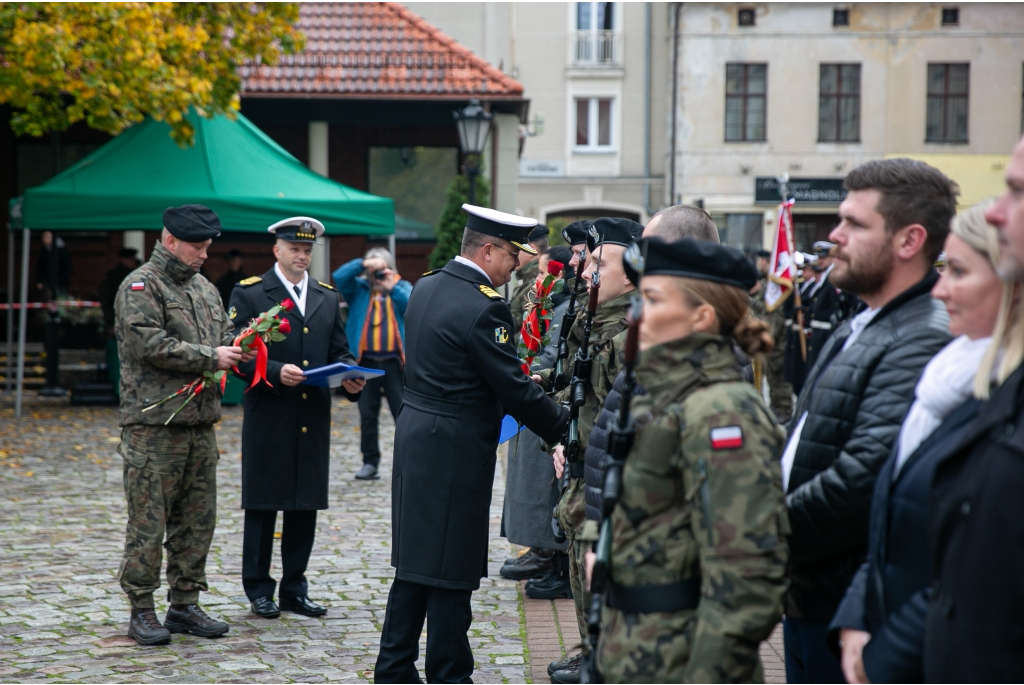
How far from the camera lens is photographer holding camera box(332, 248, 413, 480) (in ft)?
33.1

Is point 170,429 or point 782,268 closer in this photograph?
point 170,429

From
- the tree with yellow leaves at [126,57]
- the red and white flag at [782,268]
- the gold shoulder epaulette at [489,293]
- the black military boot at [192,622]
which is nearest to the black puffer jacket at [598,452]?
the gold shoulder epaulette at [489,293]

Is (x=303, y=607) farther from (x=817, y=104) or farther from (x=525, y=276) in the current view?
(x=817, y=104)

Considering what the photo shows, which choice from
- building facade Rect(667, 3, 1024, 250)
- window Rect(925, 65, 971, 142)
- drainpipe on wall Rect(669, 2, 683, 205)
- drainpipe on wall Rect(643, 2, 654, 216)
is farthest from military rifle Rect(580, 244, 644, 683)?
window Rect(925, 65, 971, 142)

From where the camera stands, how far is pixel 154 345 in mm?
5395

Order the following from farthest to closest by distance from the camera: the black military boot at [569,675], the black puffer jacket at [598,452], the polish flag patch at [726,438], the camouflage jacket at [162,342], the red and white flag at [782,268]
A: 1. the red and white flag at [782,268]
2. the camouflage jacket at [162,342]
3. the black military boot at [569,675]
4. the black puffer jacket at [598,452]
5. the polish flag patch at [726,438]

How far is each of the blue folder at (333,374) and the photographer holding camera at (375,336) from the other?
3924mm

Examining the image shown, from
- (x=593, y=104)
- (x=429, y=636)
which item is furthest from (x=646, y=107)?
(x=429, y=636)

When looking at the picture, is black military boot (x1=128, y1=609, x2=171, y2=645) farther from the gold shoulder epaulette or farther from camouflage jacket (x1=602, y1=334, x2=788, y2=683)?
camouflage jacket (x1=602, y1=334, x2=788, y2=683)

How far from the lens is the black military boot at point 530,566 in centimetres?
671

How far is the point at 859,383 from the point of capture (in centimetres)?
278

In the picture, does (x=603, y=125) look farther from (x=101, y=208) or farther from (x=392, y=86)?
(x=101, y=208)

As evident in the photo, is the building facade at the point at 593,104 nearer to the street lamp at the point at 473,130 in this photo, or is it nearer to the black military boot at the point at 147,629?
the street lamp at the point at 473,130

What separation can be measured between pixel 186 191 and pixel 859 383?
38.7 feet
